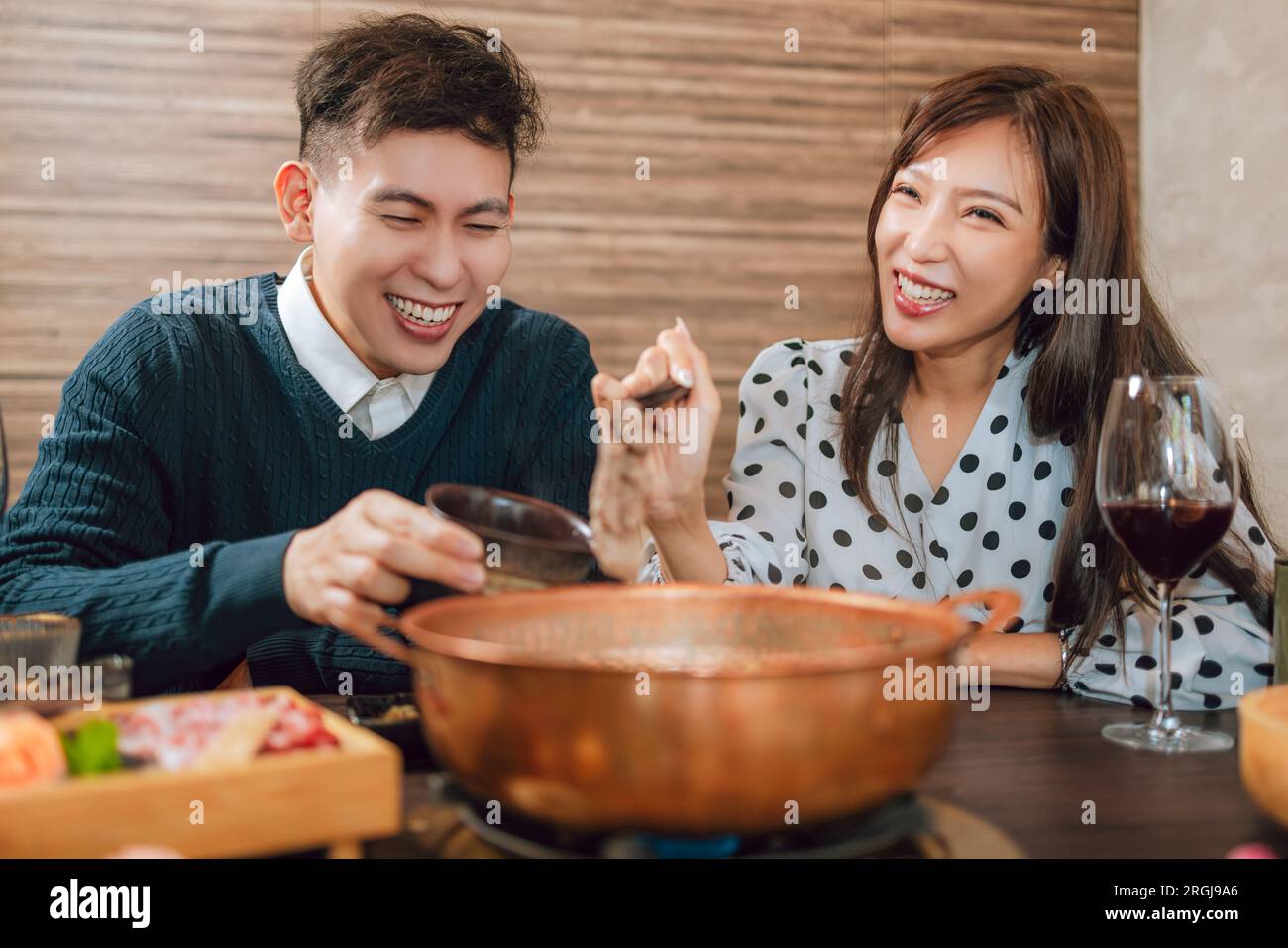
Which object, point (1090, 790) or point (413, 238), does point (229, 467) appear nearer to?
point (413, 238)

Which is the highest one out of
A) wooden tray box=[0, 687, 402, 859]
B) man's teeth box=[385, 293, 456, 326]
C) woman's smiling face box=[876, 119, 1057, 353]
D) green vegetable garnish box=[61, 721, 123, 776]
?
woman's smiling face box=[876, 119, 1057, 353]

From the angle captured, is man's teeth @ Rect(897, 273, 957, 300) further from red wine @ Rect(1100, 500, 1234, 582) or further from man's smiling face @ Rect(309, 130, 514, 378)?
red wine @ Rect(1100, 500, 1234, 582)

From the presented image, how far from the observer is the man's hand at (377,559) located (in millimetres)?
792

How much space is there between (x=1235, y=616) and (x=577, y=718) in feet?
2.96

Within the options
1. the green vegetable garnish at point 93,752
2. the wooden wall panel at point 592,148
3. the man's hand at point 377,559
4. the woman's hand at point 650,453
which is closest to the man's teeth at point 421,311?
the woman's hand at point 650,453

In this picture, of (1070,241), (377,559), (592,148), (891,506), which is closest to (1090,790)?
(377,559)

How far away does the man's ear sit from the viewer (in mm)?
1525

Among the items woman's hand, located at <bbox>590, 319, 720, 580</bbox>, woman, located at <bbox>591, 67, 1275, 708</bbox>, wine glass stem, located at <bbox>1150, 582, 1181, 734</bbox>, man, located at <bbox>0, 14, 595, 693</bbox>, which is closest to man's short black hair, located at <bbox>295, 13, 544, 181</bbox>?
man, located at <bbox>0, 14, 595, 693</bbox>

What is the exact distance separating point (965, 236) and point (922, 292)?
0.10m

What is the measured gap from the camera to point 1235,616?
1.18 m

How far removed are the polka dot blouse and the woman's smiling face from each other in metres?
0.15

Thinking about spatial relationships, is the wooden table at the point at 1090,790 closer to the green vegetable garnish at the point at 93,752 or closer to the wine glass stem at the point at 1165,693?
the wine glass stem at the point at 1165,693

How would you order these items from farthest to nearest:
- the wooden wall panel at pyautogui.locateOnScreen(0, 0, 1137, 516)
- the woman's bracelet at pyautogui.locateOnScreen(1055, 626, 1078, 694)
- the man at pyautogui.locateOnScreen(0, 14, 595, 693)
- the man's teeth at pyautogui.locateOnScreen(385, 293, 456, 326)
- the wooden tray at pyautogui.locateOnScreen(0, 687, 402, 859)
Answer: the wooden wall panel at pyautogui.locateOnScreen(0, 0, 1137, 516) < the man's teeth at pyautogui.locateOnScreen(385, 293, 456, 326) < the man at pyautogui.locateOnScreen(0, 14, 595, 693) < the woman's bracelet at pyautogui.locateOnScreen(1055, 626, 1078, 694) < the wooden tray at pyautogui.locateOnScreen(0, 687, 402, 859)
